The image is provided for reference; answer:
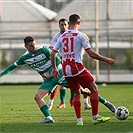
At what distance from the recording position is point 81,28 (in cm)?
2775

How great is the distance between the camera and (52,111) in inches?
463

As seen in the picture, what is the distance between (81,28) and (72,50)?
19233 mm

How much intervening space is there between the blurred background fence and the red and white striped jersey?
1858 cm

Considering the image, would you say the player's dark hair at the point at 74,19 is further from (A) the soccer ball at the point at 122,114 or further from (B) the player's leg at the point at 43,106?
(A) the soccer ball at the point at 122,114

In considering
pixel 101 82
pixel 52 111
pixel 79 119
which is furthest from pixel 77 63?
pixel 101 82

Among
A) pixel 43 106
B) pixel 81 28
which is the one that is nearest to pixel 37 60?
pixel 43 106

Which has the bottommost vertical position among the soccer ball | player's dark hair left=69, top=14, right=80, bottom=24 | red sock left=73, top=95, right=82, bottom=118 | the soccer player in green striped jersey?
the soccer ball

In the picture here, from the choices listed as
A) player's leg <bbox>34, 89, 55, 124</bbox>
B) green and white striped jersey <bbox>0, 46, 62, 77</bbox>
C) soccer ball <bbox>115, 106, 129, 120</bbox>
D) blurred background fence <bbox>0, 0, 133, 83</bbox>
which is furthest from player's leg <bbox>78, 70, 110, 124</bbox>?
blurred background fence <bbox>0, 0, 133, 83</bbox>

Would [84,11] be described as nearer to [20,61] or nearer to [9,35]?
[9,35]

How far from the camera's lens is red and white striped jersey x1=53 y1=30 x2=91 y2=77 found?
8562mm

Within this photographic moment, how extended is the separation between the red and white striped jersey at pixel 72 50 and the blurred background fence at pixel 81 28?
61.0 feet

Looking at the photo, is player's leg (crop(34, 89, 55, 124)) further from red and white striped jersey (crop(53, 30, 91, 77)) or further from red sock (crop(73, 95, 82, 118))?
red and white striped jersey (crop(53, 30, 91, 77))

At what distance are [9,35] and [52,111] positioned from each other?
16890 millimetres

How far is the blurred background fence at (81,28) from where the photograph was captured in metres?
27.6
